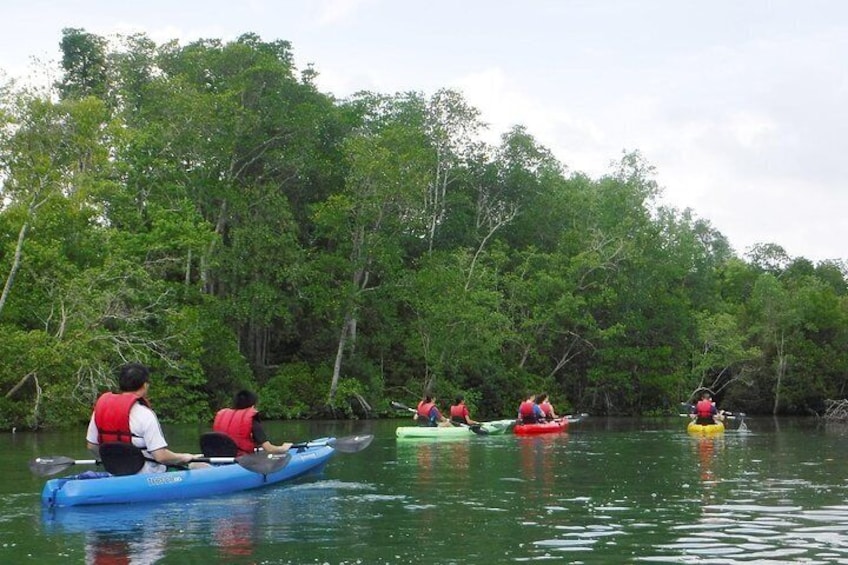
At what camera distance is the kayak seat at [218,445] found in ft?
46.3

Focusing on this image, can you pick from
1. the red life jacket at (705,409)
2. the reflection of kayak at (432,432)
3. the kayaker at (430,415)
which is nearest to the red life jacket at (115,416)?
the reflection of kayak at (432,432)

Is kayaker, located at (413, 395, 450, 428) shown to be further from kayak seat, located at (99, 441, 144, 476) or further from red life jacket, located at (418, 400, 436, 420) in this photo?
kayak seat, located at (99, 441, 144, 476)

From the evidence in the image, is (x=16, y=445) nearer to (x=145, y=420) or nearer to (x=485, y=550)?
(x=145, y=420)

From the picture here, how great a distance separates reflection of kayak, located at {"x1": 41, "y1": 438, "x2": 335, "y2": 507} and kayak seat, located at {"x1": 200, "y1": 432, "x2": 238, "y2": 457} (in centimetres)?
30

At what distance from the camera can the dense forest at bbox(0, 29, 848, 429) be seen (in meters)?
30.7

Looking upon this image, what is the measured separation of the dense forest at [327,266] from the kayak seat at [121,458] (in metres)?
16.3

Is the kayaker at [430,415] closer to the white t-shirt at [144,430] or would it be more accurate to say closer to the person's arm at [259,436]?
the person's arm at [259,436]

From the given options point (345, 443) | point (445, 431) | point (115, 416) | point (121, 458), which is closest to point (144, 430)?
point (115, 416)

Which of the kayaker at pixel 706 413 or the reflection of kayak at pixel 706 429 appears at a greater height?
the kayaker at pixel 706 413

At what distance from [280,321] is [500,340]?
345 inches

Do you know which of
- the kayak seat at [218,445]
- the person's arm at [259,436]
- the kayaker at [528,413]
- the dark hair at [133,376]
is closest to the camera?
the dark hair at [133,376]

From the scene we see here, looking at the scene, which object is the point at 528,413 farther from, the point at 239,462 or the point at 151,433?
the point at 151,433

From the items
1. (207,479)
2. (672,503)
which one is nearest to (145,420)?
(207,479)

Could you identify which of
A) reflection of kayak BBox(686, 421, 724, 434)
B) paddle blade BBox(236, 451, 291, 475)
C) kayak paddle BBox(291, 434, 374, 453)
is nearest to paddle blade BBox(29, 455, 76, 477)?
paddle blade BBox(236, 451, 291, 475)
